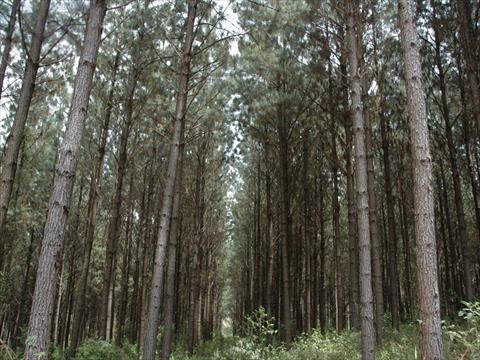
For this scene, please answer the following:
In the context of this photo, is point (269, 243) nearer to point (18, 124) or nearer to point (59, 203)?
point (18, 124)

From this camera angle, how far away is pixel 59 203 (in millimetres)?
3885

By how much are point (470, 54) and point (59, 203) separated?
28.8 ft

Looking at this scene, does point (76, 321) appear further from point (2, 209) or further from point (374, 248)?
point (374, 248)

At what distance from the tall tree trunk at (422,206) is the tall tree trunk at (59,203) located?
3361mm

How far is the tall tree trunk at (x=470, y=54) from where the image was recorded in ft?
27.8

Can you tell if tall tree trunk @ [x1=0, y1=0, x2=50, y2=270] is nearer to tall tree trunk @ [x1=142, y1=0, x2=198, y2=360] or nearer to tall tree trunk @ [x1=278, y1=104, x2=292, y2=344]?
tall tree trunk @ [x1=142, y1=0, x2=198, y2=360]

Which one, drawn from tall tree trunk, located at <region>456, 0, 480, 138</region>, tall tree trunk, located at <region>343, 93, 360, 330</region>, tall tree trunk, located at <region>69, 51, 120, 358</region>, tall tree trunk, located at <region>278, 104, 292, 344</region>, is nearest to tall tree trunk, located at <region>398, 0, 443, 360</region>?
tall tree trunk, located at <region>456, 0, 480, 138</region>

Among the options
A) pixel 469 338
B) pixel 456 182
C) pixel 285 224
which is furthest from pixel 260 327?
pixel 456 182

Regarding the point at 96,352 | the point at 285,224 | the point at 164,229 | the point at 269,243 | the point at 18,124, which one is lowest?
the point at 96,352

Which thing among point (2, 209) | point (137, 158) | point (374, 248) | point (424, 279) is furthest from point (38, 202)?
point (424, 279)

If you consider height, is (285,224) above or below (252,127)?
below

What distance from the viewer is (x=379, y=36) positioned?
10.4 m

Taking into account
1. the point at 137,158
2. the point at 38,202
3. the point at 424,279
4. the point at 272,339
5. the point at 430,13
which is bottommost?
the point at 272,339

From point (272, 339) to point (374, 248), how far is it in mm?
5101
